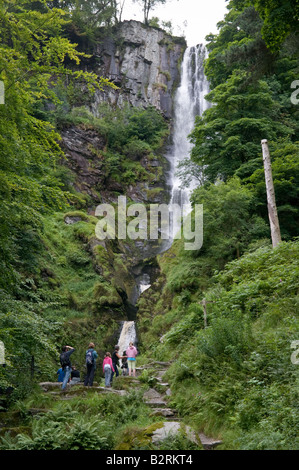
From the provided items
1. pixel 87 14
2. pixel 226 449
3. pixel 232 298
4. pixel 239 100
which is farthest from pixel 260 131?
pixel 87 14

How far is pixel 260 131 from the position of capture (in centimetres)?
1720

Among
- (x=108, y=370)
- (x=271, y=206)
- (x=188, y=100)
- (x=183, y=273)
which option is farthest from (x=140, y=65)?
(x=108, y=370)

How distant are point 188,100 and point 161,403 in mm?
38401

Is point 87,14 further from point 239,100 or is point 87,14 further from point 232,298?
point 232,298

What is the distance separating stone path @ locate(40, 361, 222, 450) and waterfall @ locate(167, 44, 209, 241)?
90.6 ft

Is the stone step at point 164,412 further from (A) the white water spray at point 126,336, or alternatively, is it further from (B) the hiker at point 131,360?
(A) the white water spray at point 126,336

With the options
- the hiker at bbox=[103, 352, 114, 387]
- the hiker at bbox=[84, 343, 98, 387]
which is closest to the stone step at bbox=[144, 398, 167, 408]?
the hiker at bbox=[84, 343, 98, 387]

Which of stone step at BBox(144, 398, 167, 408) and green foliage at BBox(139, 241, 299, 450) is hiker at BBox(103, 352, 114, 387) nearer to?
green foliage at BBox(139, 241, 299, 450)

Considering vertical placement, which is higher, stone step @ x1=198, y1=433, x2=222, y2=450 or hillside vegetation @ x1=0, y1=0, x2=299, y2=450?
hillside vegetation @ x1=0, y1=0, x2=299, y2=450

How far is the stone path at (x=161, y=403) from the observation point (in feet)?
18.9

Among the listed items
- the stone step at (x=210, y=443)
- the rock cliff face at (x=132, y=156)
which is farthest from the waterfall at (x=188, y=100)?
the stone step at (x=210, y=443)

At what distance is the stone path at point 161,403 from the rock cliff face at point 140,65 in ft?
116

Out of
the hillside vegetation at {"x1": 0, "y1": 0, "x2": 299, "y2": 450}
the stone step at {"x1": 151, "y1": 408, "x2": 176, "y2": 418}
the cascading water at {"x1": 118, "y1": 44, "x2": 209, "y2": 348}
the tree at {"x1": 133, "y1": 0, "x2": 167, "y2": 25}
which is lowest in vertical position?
the stone step at {"x1": 151, "y1": 408, "x2": 176, "y2": 418}

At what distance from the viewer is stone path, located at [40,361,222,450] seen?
5770mm
